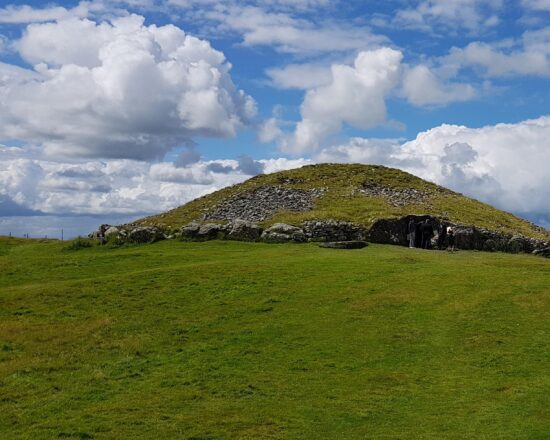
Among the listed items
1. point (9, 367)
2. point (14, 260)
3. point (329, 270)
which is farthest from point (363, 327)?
point (14, 260)

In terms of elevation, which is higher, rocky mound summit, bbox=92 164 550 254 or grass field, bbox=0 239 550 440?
rocky mound summit, bbox=92 164 550 254

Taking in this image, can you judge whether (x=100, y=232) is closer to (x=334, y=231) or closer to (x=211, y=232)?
(x=211, y=232)

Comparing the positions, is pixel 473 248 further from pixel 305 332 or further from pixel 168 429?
pixel 168 429

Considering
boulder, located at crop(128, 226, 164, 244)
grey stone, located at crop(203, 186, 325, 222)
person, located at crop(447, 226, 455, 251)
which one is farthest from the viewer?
grey stone, located at crop(203, 186, 325, 222)

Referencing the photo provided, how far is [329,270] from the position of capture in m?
42.8

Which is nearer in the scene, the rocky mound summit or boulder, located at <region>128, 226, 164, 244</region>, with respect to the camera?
boulder, located at <region>128, 226, 164, 244</region>

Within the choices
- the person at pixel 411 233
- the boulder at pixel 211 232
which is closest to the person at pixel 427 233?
the person at pixel 411 233

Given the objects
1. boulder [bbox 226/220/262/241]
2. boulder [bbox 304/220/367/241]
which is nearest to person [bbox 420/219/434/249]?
boulder [bbox 304/220/367/241]

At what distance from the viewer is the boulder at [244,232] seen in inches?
2317

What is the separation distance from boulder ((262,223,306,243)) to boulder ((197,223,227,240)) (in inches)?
156

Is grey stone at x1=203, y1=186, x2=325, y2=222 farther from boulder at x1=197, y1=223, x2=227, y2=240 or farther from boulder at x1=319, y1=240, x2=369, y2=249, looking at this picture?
boulder at x1=319, y1=240, x2=369, y2=249

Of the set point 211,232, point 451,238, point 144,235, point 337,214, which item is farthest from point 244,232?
point 451,238

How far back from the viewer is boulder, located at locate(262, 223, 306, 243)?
58522 mm

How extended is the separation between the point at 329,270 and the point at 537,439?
2391cm
